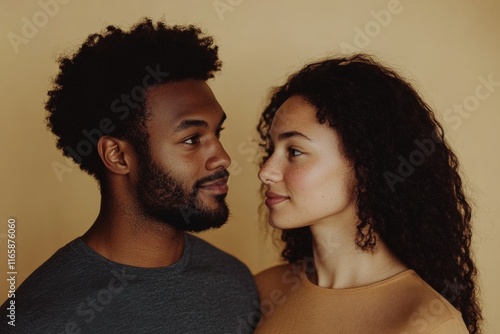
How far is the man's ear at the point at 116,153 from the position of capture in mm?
1764

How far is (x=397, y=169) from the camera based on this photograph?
168 centimetres

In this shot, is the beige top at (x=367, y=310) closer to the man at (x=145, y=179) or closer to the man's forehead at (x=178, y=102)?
the man at (x=145, y=179)

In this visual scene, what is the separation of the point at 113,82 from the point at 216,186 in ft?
1.37

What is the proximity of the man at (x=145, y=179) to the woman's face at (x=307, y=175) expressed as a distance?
0.62ft

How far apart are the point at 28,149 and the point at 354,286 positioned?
136 centimetres

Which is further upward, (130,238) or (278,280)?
(130,238)

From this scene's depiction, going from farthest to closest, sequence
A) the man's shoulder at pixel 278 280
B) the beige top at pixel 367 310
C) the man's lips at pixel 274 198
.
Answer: the man's shoulder at pixel 278 280 < the man's lips at pixel 274 198 < the beige top at pixel 367 310

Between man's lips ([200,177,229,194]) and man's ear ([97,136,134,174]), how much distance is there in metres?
0.22

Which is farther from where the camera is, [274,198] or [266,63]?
[266,63]

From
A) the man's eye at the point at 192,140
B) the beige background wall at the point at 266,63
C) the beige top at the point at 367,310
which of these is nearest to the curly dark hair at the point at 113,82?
the man's eye at the point at 192,140

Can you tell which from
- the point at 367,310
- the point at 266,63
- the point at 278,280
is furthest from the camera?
the point at 266,63

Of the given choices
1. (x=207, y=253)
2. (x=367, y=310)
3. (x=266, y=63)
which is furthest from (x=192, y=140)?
(x=266, y=63)

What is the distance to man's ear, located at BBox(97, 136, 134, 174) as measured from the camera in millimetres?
1764

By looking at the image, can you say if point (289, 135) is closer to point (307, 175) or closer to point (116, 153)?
point (307, 175)
